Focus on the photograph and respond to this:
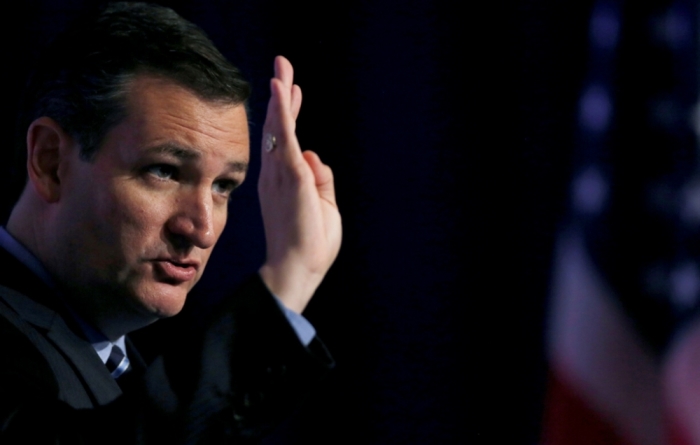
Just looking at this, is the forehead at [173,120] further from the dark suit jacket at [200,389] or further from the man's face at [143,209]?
the dark suit jacket at [200,389]

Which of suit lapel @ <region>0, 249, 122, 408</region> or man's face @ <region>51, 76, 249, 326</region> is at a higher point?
man's face @ <region>51, 76, 249, 326</region>

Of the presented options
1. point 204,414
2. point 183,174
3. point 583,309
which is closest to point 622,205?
point 583,309

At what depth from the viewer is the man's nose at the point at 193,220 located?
1.10m

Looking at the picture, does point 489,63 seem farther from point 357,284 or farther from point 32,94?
point 32,94

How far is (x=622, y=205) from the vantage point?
1394 mm

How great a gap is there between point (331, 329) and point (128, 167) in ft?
2.08

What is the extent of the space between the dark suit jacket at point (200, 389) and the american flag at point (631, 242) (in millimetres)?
575

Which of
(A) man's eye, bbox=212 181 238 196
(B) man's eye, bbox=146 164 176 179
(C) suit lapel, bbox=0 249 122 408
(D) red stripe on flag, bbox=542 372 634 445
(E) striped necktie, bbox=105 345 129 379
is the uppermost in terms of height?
(B) man's eye, bbox=146 164 176 179

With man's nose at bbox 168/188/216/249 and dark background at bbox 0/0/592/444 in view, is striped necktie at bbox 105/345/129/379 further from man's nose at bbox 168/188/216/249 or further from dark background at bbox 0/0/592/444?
dark background at bbox 0/0/592/444

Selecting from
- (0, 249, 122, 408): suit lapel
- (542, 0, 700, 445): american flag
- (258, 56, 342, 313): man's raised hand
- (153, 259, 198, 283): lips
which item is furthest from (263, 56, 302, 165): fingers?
(542, 0, 700, 445): american flag

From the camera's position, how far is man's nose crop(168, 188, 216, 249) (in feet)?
3.59

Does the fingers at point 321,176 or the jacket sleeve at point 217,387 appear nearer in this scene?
the jacket sleeve at point 217,387

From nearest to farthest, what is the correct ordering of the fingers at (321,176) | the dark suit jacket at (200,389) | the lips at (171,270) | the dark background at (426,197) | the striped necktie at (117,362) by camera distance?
the dark suit jacket at (200,389) → the fingers at (321,176) → the lips at (171,270) → the striped necktie at (117,362) → the dark background at (426,197)

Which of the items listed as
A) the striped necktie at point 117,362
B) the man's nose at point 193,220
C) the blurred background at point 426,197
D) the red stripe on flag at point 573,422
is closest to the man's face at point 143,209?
the man's nose at point 193,220
